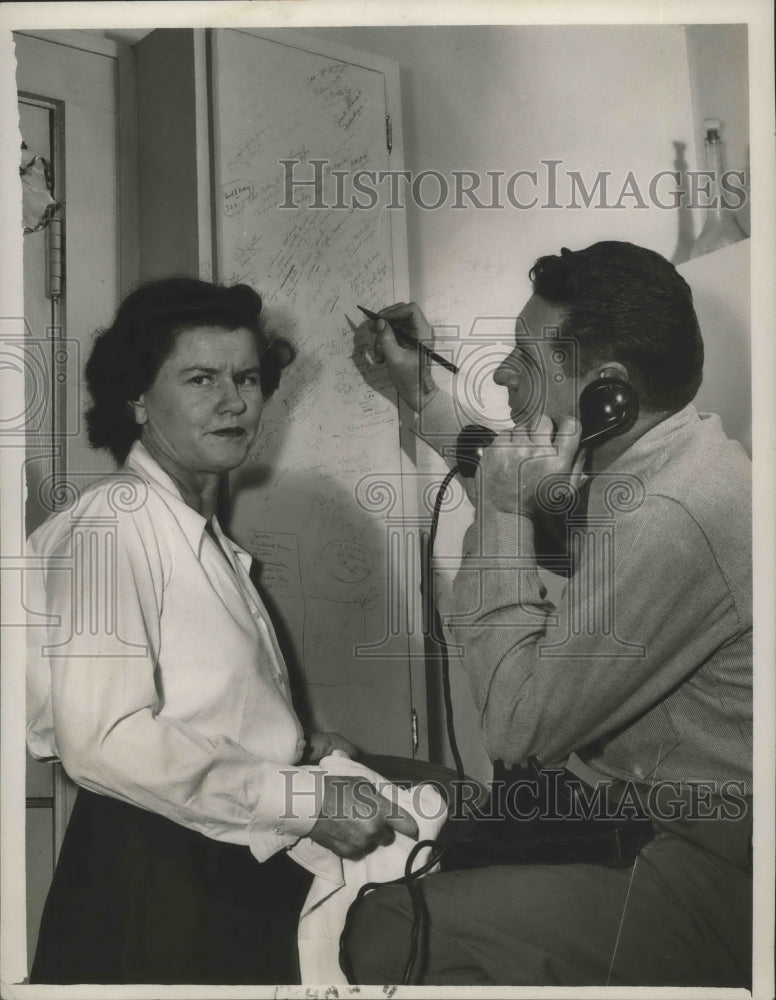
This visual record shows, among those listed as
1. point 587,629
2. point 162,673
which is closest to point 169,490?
point 162,673

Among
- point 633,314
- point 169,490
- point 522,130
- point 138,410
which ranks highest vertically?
point 522,130

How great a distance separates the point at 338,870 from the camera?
50.3 inches

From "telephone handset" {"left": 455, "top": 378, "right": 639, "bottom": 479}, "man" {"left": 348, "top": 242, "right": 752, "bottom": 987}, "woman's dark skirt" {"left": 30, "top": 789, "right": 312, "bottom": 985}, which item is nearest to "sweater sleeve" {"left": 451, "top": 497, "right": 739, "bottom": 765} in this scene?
"man" {"left": 348, "top": 242, "right": 752, "bottom": 987}

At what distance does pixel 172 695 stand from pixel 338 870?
0.99 feet

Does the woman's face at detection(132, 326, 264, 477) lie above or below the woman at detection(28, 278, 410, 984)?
above

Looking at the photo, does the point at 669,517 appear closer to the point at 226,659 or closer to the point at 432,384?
the point at 432,384

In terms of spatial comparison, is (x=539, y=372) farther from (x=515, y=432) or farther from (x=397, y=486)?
(x=397, y=486)

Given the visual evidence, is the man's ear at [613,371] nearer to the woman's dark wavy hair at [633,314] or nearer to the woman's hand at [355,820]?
the woman's dark wavy hair at [633,314]

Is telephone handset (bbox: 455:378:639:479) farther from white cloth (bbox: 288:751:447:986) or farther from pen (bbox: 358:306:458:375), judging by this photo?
white cloth (bbox: 288:751:447:986)

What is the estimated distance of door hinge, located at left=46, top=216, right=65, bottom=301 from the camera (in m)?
1.31

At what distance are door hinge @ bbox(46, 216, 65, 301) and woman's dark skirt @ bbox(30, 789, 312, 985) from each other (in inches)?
25.0

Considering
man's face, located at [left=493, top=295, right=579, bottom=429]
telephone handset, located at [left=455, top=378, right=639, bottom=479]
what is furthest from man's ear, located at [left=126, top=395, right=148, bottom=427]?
telephone handset, located at [left=455, top=378, right=639, bottom=479]

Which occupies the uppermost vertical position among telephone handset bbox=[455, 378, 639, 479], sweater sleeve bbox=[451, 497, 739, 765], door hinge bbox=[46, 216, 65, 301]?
door hinge bbox=[46, 216, 65, 301]

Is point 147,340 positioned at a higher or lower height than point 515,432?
higher
